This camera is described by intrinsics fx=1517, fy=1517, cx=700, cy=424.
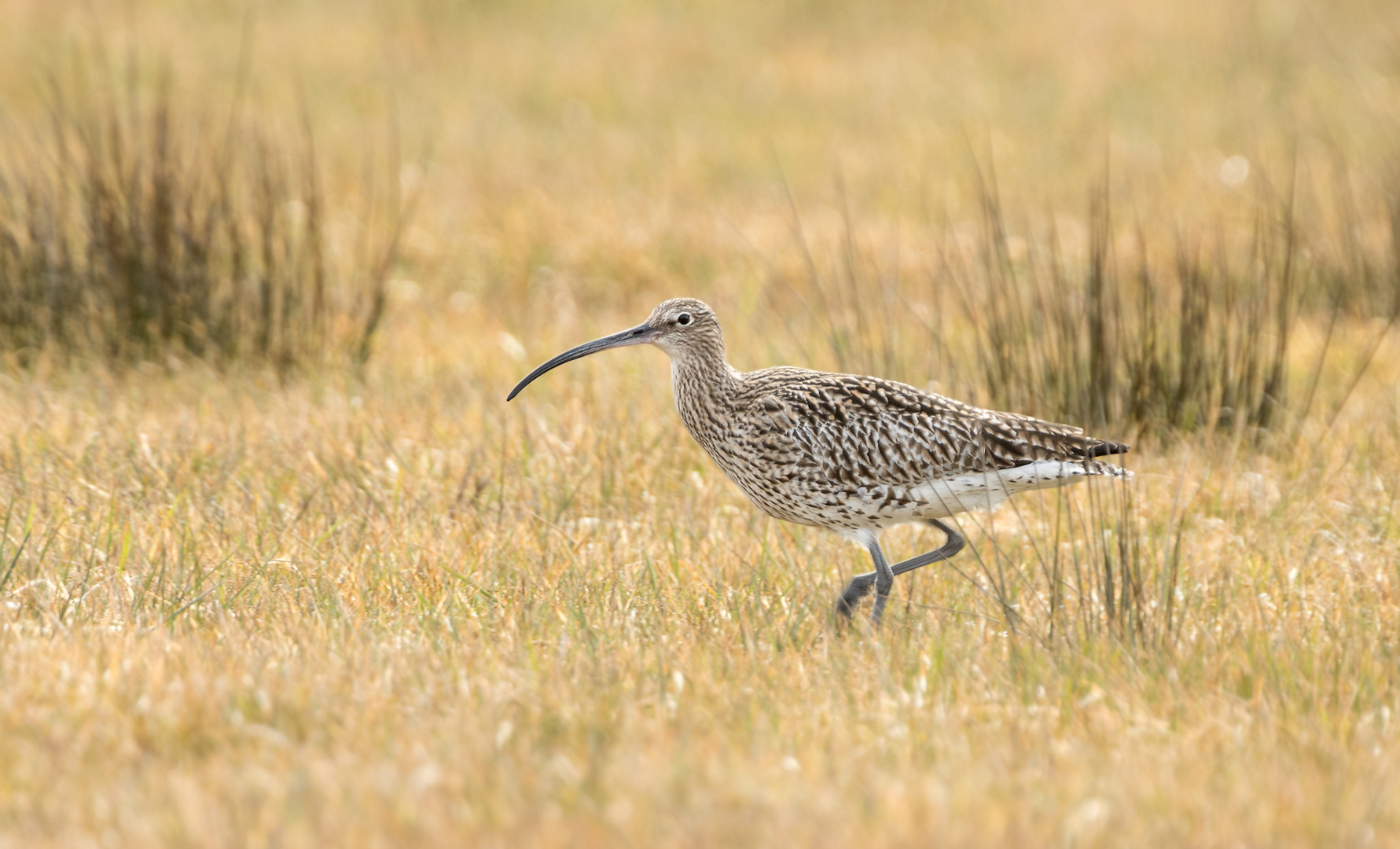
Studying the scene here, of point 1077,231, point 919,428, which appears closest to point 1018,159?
point 1077,231

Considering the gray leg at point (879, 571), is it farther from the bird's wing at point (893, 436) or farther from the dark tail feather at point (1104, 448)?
the dark tail feather at point (1104, 448)

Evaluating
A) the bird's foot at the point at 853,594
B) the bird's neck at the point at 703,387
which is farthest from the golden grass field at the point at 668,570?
the bird's neck at the point at 703,387

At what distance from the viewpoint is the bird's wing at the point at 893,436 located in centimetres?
499

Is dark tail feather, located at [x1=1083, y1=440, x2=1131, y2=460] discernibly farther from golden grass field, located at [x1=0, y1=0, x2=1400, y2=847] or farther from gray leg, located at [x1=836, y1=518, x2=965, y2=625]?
gray leg, located at [x1=836, y1=518, x2=965, y2=625]

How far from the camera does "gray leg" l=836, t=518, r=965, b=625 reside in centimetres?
471

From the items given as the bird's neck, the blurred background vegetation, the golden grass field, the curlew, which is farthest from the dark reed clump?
the curlew

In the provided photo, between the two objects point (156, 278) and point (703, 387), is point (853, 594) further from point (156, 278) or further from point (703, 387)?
point (156, 278)

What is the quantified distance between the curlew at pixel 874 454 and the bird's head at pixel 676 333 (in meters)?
0.15

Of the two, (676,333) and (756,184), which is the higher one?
(676,333)

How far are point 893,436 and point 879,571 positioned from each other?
19.4 inches

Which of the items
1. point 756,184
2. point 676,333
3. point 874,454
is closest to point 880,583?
point 874,454

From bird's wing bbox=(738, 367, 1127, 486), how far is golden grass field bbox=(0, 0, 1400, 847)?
348mm

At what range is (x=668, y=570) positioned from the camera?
5.04 meters

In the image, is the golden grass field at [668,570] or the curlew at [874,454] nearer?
the golden grass field at [668,570]
